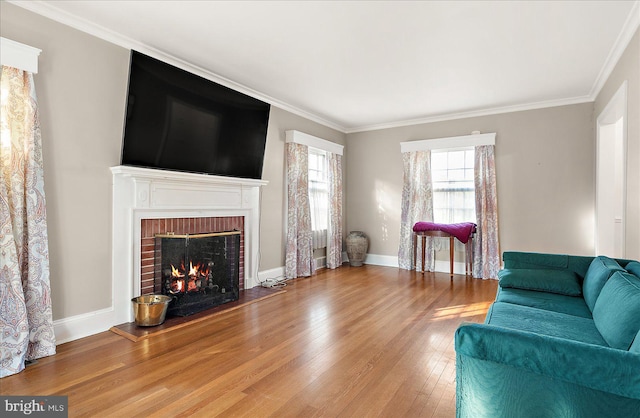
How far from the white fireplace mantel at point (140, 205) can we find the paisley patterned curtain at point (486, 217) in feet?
12.2

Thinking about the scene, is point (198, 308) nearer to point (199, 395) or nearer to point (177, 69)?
point (199, 395)

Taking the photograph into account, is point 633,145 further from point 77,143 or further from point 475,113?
point 77,143

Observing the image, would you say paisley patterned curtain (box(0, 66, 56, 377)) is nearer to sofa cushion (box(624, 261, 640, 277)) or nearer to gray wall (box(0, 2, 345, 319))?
gray wall (box(0, 2, 345, 319))

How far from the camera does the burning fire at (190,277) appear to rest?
11.3 ft

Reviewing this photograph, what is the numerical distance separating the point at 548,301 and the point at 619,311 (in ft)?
2.99

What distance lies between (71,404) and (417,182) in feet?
17.3

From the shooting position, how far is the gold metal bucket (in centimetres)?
303

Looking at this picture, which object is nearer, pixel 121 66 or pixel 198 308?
pixel 121 66

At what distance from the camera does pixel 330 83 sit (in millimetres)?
4246

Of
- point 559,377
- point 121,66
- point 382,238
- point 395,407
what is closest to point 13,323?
point 121,66

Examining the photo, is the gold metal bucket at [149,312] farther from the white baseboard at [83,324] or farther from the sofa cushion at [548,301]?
the sofa cushion at [548,301]

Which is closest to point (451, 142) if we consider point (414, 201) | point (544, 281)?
point (414, 201)

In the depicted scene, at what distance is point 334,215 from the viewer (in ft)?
20.1

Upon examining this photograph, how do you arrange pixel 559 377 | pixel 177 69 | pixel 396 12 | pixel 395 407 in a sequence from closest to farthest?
pixel 559 377, pixel 395 407, pixel 396 12, pixel 177 69
